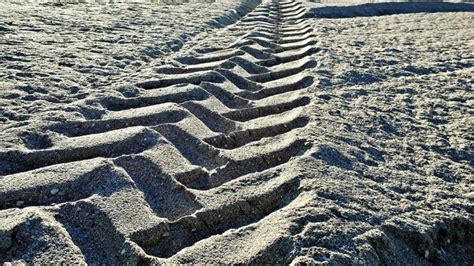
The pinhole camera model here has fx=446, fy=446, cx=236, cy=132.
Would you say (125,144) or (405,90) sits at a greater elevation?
(125,144)

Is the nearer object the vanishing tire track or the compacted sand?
the compacted sand

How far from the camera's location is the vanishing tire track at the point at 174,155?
1.44 m

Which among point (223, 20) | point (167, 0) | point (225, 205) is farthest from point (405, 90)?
point (167, 0)

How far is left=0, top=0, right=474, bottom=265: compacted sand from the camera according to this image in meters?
1.34

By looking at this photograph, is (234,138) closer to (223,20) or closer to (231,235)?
(231,235)

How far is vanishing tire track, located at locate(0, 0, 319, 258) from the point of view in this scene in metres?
1.44

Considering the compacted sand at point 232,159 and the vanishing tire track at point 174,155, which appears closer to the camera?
the compacted sand at point 232,159

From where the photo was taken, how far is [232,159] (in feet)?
6.07

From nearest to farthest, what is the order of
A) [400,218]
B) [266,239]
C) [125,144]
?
[266,239]
[400,218]
[125,144]

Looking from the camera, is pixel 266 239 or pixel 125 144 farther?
pixel 125 144

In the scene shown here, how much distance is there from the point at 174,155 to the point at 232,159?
24 centimetres

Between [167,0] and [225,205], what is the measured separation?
21.3ft

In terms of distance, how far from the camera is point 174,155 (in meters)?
1.83

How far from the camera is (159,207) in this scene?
152 cm
